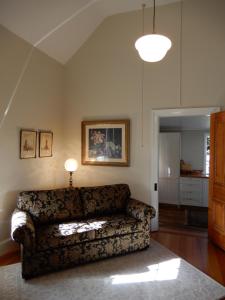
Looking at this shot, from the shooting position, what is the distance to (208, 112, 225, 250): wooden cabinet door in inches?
147

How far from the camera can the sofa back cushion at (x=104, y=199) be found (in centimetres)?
387

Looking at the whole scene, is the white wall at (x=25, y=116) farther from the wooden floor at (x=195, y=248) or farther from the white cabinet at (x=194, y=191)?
the white cabinet at (x=194, y=191)

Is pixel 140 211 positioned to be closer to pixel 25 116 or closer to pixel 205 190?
pixel 25 116

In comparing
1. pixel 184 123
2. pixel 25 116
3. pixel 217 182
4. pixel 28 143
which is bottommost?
pixel 217 182

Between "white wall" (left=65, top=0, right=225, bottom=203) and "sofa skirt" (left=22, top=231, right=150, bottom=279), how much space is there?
1059 millimetres

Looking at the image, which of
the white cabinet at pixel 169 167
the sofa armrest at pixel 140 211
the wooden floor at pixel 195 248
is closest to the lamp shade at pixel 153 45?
the sofa armrest at pixel 140 211

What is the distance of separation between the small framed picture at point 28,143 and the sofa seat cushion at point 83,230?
119cm

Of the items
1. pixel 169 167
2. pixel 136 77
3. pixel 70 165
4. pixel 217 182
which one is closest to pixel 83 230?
pixel 70 165

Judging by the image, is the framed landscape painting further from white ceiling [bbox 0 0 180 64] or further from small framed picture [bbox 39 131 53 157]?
white ceiling [bbox 0 0 180 64]

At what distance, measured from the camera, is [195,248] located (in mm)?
3756

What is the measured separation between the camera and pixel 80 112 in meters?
4.80

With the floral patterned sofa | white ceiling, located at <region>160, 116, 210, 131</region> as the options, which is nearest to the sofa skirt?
the floral patterned sofa

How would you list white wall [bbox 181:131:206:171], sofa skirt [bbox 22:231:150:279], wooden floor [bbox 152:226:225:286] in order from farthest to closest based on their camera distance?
white wall [bbox 181:131:206:171] < wooden floor [bbox 152:226:225:286] < sofa skirt [bbox 22:231:150:279]

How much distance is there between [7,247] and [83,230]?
127cm
